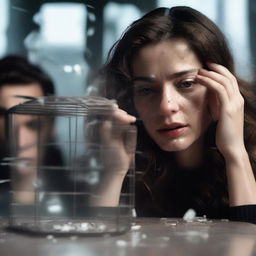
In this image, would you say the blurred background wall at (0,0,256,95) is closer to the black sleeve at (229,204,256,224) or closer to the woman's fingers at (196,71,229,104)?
the woman's fingers at (196,71,229,104)

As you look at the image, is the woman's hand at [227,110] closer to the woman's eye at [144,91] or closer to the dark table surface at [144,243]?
the woman's eye at [144,91]

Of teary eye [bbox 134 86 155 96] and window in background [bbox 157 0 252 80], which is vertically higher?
window in background [bbox 157 0 252 80]

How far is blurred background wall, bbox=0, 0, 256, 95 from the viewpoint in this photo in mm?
920

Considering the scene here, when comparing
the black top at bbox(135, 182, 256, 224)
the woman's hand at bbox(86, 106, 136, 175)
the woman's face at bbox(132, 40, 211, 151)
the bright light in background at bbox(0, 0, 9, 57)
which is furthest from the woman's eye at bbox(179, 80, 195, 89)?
the bright light in background at bbox(0, 0, 9, 57)

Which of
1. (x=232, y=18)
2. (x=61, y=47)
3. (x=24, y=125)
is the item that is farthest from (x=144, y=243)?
(x=232, y=18)

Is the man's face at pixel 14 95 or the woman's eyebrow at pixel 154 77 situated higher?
the woman's eyebrow at pixel 154 77

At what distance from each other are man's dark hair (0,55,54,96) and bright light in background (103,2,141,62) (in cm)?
11

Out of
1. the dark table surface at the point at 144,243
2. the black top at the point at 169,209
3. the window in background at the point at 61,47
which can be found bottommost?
the black top at the point at 169,209

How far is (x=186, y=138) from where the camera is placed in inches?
39.9

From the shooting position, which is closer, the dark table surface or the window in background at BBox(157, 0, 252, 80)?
the dark table surface

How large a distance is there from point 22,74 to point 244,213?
1.50 ft

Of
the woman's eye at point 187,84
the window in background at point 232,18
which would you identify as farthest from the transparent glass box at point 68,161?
the window in background at point 232,18

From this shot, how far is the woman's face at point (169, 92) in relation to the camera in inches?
37.3

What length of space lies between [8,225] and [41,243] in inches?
6.3
